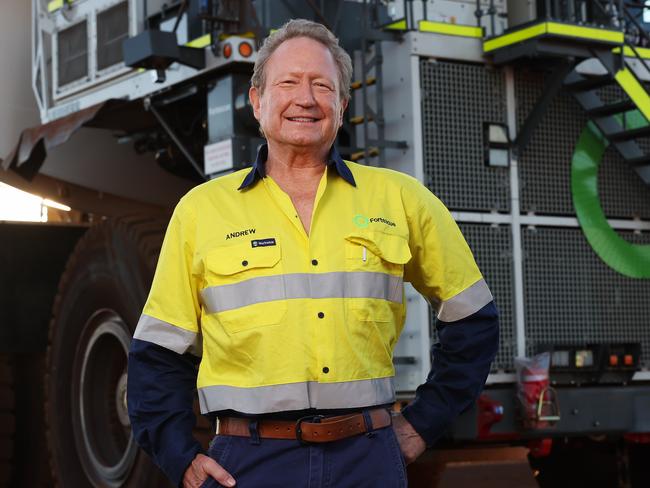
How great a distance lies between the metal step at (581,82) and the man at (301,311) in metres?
4.17

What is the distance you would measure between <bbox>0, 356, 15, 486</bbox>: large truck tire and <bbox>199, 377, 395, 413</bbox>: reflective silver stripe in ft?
19.8

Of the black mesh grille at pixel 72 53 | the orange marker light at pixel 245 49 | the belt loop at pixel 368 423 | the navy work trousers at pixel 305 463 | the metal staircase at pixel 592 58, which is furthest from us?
the black mesh grille at pixel 72 53

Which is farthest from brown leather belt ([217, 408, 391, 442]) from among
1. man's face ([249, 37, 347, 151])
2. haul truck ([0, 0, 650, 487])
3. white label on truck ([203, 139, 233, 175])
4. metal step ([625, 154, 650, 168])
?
metal step ([625, 154, 650, 168])

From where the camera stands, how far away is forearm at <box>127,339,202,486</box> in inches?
126

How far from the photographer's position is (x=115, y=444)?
7.74m

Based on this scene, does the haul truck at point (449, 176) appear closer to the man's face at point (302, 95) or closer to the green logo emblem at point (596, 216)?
the green logo emblem at point (596, 216)

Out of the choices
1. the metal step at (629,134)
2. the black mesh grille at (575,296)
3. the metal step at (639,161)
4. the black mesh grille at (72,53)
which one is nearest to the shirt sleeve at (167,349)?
the black mesh grille at (575,296)

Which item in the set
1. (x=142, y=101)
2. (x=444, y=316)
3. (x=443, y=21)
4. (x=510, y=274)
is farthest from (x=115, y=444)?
(x=444, y=316)

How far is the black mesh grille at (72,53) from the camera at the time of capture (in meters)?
8.45

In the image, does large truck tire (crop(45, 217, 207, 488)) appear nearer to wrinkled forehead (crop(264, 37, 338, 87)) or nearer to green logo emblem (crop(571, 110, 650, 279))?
green logo emblem (crop(571, 110, 650, 279))

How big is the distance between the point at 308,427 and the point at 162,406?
399 mm

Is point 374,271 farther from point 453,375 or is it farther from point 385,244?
point 453,375

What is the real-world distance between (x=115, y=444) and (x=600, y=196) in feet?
10.5

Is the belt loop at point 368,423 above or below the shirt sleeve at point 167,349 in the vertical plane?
below
